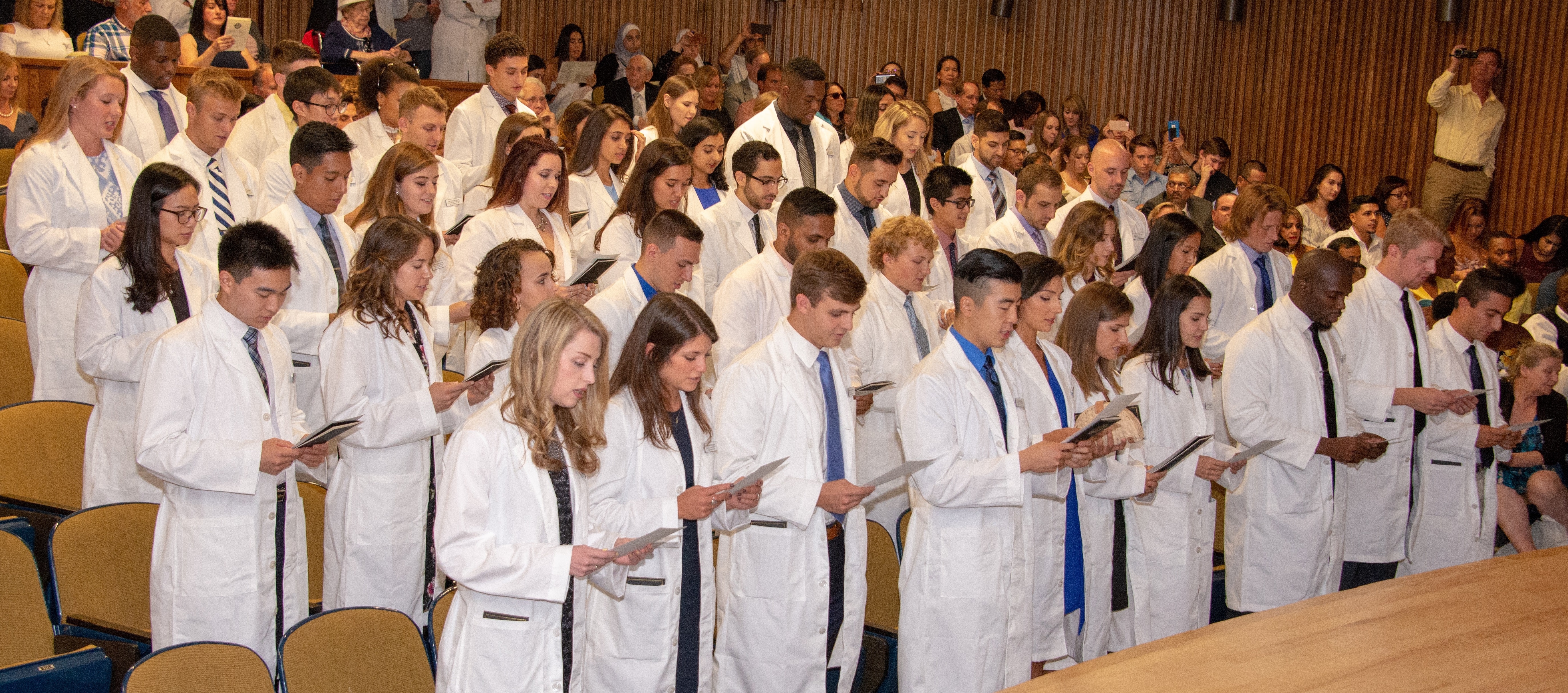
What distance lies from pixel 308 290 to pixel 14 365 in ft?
5.09

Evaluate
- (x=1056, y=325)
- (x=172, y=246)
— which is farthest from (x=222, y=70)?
(x=1056, y=325)

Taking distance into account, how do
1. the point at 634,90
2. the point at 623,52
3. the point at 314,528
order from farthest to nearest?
the point at 623,52 < the point at 634,90 < the point at 314,528

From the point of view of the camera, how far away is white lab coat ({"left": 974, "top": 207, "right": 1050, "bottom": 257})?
6.55 m

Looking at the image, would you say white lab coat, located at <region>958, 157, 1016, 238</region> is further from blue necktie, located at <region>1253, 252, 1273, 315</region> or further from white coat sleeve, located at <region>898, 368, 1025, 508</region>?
white coat sleeve, located at <region>898, 368, 1025, 508</region>

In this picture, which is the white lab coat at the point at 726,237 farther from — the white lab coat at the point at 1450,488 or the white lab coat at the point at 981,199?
the white lab coat at the point at 1450,488

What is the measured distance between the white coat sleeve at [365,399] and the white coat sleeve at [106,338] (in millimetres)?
569

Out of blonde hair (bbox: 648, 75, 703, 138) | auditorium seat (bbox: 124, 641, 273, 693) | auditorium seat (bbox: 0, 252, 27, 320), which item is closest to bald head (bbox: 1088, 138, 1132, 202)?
blonde hair (bbox: 648, 75, 703, 138)

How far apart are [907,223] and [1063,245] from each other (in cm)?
122

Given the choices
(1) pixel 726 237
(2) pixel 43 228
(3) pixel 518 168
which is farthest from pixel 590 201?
(2) pixel 43 228

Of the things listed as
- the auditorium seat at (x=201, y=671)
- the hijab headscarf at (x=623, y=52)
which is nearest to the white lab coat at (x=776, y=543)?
the auditorium seat at (x=201, y=671)

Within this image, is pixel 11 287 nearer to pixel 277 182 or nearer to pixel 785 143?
pixel 277 182

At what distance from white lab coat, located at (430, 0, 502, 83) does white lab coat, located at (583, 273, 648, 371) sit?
234 inches

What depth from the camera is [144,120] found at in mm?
6117

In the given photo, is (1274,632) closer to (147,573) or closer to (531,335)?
(531,335)
